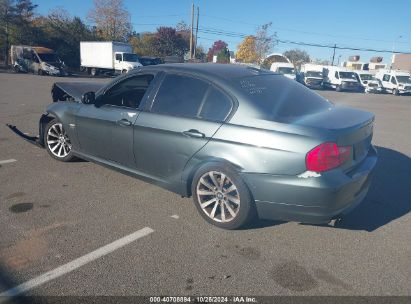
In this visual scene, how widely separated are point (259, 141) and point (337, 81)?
31903 mm

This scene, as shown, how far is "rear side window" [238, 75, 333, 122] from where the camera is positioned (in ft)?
11.2

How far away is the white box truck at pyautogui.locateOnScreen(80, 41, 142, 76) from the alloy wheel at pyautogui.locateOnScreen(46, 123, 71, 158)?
87.1ft

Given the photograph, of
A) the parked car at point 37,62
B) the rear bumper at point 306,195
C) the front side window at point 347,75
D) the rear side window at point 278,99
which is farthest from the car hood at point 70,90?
the front side window at point 347,75

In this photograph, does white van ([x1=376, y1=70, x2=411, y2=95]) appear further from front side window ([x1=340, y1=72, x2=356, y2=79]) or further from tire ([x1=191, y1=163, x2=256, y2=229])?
tire ([x1=191, y1=163, x2=256, y2=229])

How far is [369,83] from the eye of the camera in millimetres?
33531

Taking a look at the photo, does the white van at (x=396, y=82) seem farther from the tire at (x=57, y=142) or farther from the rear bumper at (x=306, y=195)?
the tire at (x=57, y=142)

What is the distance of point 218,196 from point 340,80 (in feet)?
104

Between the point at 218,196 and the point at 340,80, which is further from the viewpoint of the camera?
the point at 340,80

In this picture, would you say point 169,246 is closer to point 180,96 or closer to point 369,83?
point 180,96

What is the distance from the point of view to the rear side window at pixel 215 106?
353cm

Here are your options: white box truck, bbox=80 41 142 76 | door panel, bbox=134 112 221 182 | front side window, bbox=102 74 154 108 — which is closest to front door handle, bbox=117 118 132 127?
door panel, bbox=134 112 221 182

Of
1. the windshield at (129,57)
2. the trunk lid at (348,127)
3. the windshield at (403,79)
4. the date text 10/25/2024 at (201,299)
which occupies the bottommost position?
the date text 10/25/2024 at (201,299)

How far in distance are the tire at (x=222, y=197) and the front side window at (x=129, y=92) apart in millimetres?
1314

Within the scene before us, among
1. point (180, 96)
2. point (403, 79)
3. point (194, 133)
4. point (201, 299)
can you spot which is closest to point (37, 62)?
point (180, 96)
